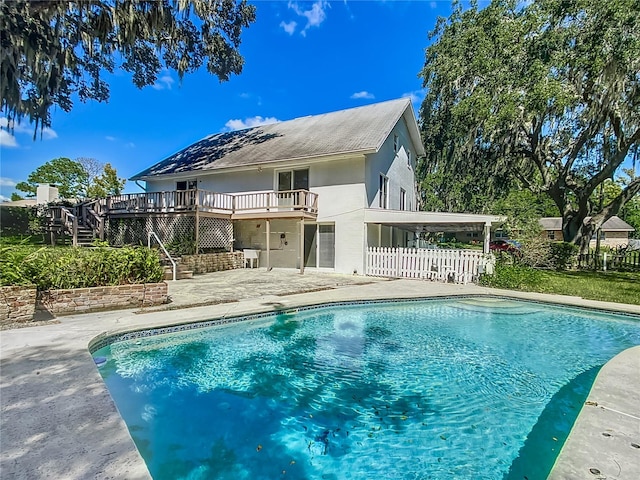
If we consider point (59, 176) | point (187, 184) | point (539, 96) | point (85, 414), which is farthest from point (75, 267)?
point (59, 176)

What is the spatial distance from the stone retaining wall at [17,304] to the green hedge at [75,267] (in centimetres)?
31

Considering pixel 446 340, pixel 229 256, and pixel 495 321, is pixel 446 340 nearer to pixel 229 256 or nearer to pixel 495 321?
pixel 495 321

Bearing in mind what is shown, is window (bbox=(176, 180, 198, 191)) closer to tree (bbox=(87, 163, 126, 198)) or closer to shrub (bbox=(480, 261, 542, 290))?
shrub (bbox=(480, 261, 542, 290))

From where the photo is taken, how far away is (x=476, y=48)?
1731 cm

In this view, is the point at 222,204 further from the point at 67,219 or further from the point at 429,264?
the point at 429,264

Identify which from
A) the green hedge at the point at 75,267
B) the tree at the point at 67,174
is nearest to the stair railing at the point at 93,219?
the green hedge at the point at 75,267

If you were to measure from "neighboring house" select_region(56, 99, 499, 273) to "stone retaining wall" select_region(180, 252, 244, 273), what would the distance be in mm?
870

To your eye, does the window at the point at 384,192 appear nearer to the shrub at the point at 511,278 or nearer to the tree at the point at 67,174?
the shrub at the point at 511,278

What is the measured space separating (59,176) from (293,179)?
44.5 metres

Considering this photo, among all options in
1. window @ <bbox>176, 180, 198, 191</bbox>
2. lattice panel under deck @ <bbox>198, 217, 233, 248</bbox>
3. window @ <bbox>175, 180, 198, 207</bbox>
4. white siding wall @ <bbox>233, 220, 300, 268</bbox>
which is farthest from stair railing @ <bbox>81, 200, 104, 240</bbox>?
white siding wall @ <bbox>233, 220, 300, 268</bbox>

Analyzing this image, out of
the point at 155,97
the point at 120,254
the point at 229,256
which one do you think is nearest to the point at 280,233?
the point at 229,256

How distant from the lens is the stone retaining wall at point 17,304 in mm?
5668

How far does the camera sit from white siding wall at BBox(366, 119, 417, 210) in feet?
48.3

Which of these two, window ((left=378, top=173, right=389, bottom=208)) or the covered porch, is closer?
the covered porch
